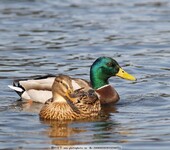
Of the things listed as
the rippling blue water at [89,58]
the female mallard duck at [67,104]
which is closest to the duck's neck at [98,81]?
the rippling blue water at [89,58]

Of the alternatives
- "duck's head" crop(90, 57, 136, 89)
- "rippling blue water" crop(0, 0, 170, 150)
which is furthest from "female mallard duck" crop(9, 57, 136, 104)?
"rippling blue water" crop(0, 0, 170, 150)

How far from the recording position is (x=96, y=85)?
51.7 ft

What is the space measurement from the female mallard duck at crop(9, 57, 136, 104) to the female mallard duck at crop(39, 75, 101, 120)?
1234 mm

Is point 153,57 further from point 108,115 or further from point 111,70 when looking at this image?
point 108,115

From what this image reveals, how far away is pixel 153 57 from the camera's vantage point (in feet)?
63.5

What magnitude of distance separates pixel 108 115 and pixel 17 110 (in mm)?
1506

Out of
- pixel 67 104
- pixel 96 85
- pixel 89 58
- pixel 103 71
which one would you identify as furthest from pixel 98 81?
pixel 89 58

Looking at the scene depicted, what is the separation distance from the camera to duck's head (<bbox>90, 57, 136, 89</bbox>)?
15.6 metres

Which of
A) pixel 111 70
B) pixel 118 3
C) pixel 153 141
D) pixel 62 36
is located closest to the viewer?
pixel 153 141

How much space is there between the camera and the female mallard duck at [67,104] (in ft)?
43.8

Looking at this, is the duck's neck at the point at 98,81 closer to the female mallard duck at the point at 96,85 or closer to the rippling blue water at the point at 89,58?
the female mallard duck at the point at 96,85

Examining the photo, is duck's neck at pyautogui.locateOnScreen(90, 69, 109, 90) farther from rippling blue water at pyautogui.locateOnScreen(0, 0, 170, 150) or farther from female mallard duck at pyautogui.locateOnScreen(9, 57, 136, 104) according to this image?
rippling blue water at pyautogui.locateOnScreen(0, 0, 170, 150)

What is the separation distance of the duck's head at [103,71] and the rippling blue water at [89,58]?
0.44 m

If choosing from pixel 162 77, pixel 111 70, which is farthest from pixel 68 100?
pixel 162 77
